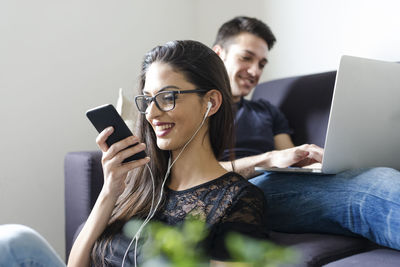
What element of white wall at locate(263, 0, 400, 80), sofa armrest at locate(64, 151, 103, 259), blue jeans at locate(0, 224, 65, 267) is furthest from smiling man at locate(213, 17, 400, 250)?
white wall at locate(263, 0, 400, 80)

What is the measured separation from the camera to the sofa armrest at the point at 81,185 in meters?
1.62

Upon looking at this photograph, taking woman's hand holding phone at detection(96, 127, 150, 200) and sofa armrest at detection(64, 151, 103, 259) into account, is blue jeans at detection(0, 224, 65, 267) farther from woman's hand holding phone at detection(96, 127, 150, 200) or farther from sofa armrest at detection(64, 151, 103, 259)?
sofa armrest at detection(64, 151, 103, 259)

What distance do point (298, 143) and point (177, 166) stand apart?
91 centimetres

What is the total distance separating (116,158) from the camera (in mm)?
1120

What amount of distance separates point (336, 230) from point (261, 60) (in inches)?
39.3

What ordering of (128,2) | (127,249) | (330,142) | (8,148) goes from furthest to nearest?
1. (128,2)
2. (8,148)
3. (330,142)
4. (127,249)

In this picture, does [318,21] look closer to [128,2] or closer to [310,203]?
[128,2]

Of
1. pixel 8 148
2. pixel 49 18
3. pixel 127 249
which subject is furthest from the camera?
pixel 49 18

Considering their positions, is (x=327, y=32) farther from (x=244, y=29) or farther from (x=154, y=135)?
(x=154, y=135)

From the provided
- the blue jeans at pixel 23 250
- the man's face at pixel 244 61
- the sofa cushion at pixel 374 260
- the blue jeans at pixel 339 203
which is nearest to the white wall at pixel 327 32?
the man's face at pixel 244 61

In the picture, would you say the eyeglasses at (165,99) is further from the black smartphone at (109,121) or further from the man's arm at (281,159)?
the man's arm at (281,159)

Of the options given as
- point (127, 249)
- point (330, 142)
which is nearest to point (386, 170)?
point (330, 142)

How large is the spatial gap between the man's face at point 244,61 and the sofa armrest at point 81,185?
2.22 ft

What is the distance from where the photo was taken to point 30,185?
81.7 inches
